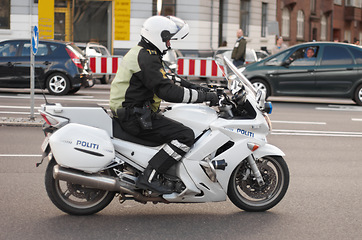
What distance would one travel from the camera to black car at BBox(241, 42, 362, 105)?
16688mm

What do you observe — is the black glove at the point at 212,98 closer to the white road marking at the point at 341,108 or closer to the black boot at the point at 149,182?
the black boot at the point at 149,182

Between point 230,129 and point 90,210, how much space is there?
54.5 inches

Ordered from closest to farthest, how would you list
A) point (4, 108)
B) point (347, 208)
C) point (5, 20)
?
point (347, 208) < point (4, 108) < point (5, 20)

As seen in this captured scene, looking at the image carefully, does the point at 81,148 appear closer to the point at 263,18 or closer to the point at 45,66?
the point at 45,66

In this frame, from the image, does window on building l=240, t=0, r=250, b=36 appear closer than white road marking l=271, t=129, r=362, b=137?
No

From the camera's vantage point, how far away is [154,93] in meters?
5.31

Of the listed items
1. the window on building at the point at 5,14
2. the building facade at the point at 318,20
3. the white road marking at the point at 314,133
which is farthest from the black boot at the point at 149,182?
the building facade at the point at 318,20

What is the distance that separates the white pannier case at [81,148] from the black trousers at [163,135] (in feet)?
0.76

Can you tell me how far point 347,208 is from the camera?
19.4 ft

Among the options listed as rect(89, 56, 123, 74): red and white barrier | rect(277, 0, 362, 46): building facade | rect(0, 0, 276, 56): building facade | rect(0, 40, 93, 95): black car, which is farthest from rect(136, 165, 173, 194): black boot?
rect(277, 0, 362, 46): building facade

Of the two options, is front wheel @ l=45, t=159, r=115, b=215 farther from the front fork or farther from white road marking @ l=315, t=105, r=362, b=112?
white road marking @ l=315, t=105, r=362, b=112

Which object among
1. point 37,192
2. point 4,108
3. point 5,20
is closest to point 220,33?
point 5,20

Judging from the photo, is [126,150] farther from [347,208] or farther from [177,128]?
[347,208]

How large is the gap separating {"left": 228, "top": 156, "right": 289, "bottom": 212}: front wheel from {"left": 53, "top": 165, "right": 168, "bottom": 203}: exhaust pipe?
983mm
